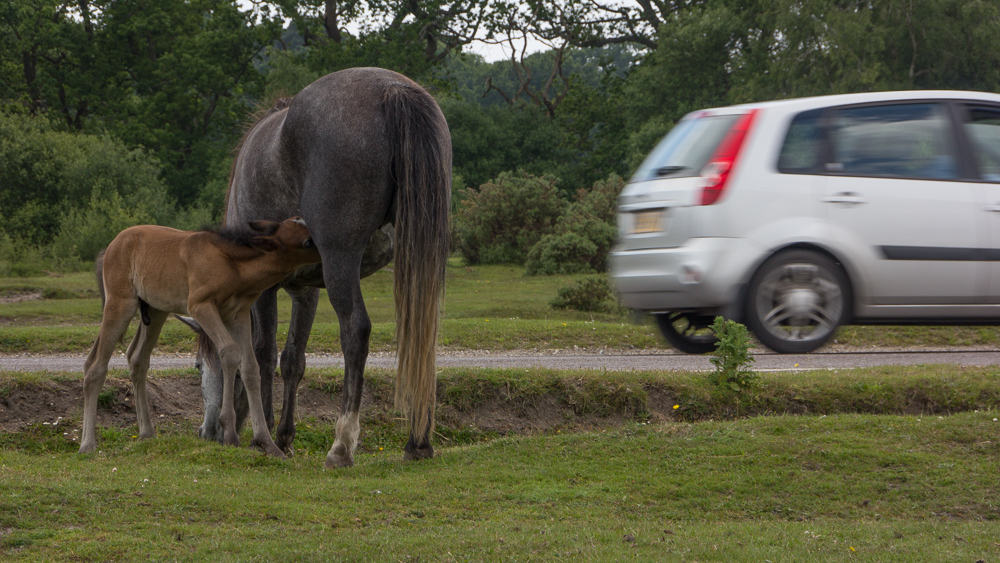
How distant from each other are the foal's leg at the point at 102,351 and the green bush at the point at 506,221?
2307cm

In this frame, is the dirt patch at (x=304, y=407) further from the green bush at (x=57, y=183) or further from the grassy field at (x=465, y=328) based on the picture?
the green bush at (x=57, y=183)

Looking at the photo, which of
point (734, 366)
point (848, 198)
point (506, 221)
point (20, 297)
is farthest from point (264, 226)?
point (506, 221)

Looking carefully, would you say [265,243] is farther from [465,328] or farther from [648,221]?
[465,328]

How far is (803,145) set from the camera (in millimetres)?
3227

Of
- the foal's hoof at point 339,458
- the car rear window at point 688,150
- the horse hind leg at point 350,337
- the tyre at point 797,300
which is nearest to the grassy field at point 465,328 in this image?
the foal's hoof at point 339,458

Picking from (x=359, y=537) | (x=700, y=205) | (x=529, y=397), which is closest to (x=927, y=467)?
(x=529, y=397)

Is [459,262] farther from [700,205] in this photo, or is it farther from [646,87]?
[700,205]

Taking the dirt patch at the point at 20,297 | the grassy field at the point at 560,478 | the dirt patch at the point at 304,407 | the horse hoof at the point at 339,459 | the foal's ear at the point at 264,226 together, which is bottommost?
the dirt patch at the point at 20,297

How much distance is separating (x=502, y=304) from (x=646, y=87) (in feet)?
82.9

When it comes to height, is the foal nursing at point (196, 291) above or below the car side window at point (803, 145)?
below

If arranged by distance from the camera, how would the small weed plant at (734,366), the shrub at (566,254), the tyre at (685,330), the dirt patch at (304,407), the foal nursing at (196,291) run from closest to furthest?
the tyre at (685,330), the foal nursing at (196,291), the small weed plant at (734,366), the dirt patch at (304,407), the shrub at (566,254)

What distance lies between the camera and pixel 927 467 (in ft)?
29.0

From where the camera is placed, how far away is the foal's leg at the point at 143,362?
30.9ft

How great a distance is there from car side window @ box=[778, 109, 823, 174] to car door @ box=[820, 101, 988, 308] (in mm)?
46
